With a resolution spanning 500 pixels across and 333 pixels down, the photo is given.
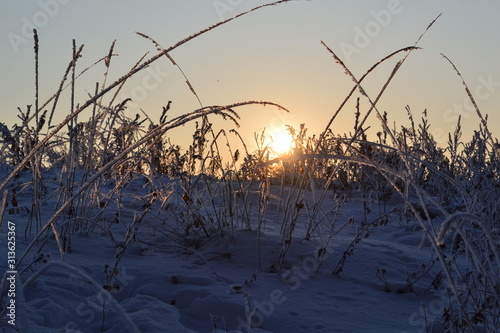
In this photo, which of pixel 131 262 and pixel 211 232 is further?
pixel 211 232

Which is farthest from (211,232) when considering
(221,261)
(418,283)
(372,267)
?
(418,283)

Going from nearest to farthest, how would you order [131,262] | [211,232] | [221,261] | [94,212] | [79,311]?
[79,311], [131,262], [221,261], [211,232], [94,212]

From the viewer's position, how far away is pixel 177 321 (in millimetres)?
1907

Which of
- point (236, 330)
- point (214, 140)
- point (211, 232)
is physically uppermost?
point (214, 140)

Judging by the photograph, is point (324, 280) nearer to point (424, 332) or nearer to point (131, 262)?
point (424, 332)

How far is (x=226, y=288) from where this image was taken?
2285mm

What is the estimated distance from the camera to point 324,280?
8.57 ft

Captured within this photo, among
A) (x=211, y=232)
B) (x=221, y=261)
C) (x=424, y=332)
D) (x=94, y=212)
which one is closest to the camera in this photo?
(x=424, y=332)

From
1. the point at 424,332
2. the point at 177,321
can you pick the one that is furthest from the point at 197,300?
the point at 424,332

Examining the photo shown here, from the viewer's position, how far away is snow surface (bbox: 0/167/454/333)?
6.14ft

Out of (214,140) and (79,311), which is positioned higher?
(214,140)

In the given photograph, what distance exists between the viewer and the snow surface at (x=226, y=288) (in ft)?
6.14

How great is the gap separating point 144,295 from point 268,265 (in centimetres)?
83

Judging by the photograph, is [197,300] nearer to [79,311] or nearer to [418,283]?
[79,311]
